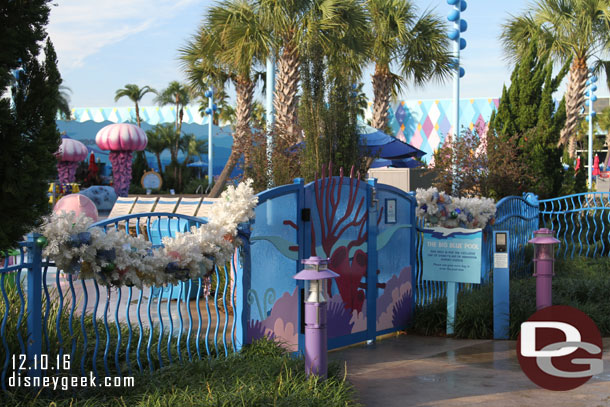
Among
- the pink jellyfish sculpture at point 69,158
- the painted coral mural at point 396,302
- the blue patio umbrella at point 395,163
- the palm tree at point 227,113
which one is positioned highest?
the palm tree at point 227,113

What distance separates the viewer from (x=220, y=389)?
16.3 ft

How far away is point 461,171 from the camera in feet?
50.9

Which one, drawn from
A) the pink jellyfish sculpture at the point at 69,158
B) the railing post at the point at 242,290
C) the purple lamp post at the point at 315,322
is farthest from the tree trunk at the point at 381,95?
the purple lamp post at the point at 315,322

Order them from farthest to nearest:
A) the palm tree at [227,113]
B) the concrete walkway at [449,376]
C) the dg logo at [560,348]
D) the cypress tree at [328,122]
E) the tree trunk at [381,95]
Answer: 1. the palm tree at [227,113]
2. the tree trunk at [381,95]
3. the cypress tree at [328,122]
4. the dg logo at [560,348]
5. the concrete walkway at [449,376]

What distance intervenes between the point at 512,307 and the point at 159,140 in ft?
140

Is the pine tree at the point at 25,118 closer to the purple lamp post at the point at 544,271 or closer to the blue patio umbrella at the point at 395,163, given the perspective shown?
the purple lamp post at the point at 544,271

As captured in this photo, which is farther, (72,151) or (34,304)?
(72,151)

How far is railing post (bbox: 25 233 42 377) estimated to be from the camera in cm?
472

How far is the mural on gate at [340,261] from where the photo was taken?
640 centimetres

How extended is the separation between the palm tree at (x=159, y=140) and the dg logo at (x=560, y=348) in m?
42.1

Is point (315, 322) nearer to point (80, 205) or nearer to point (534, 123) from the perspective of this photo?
point (80, 205)

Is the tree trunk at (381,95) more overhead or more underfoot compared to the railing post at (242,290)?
more overhead

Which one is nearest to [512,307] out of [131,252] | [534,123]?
[131,252]

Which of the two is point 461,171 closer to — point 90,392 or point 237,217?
point 237,217
